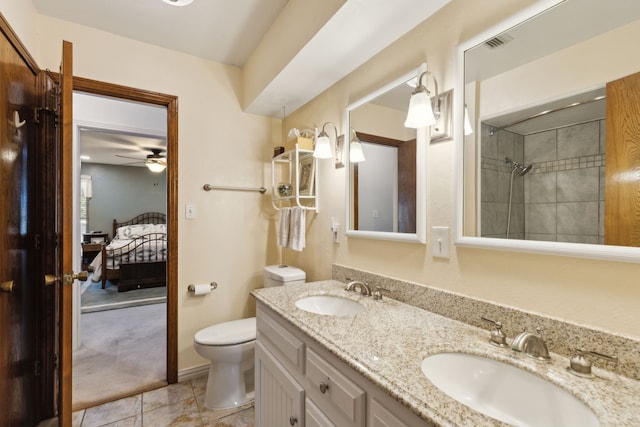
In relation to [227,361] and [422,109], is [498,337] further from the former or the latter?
[227,361]

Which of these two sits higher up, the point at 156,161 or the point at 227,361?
the point at 156,161

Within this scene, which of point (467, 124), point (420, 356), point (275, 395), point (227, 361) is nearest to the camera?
point (420, 356)

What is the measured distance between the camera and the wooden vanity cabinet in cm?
78

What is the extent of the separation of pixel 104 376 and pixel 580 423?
2869 mm

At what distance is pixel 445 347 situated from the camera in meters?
0.91

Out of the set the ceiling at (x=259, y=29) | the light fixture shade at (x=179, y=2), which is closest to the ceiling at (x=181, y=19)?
the ceiling at (x=259, y=29)

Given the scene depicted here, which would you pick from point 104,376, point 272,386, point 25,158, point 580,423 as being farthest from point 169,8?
point 104,376

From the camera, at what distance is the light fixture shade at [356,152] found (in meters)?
1.73

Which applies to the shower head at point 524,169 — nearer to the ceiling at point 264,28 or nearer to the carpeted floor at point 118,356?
the ceiling at point 264,28

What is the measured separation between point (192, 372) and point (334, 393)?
5.88 feet

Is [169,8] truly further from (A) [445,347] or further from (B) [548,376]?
(B) [548,376]

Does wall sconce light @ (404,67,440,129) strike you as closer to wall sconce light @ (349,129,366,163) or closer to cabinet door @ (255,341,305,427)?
wall sconce light @ (349,129,366,163)

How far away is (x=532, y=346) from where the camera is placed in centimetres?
86

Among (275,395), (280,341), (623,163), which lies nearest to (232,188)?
(280,341)
